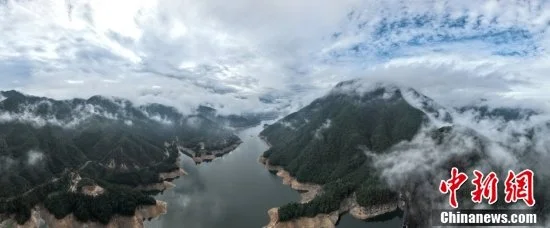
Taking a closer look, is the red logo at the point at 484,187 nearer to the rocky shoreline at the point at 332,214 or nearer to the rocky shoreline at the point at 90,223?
the rocky shoreline at the point at 332,214

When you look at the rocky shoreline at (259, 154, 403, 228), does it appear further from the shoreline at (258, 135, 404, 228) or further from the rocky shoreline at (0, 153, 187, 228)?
the rocky shoreline at (0, 153, 187, 228)

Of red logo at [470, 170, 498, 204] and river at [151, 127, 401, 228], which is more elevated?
red logo at [470, 170, 498, 204]

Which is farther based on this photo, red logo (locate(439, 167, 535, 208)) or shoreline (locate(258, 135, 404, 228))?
shoreline (locate(258, 135, 404, 228))

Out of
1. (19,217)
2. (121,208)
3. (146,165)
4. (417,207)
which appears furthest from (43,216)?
(417,207)

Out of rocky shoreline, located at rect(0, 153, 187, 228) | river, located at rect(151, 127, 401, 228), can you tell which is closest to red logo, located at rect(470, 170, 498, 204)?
river, located at rect(151, 127, 401, 228)

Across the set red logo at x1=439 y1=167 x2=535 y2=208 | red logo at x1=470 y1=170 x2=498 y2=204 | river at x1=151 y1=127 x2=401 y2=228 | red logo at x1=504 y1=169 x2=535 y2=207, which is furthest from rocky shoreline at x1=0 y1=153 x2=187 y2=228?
red logo at x1=504 y1=169 x2=535 y2=207

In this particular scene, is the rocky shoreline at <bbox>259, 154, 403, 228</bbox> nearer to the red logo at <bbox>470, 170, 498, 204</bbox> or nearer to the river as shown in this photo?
the river

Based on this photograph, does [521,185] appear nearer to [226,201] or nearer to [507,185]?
[507,185]

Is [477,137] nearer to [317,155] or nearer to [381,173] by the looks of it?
[381,173]

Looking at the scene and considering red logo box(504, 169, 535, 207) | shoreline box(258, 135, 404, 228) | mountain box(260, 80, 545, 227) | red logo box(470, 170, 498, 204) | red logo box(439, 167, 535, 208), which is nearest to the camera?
red logo box(504, 169, 535, 207)

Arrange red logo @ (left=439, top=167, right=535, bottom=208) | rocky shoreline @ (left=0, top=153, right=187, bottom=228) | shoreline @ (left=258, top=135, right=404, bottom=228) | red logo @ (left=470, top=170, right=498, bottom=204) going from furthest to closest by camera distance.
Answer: shoreline @ (left=258, top=135, right=404, bottom=228)
rocky shoreline @ (left=0, top=153, right=187, bottom=228)
red logo @ (left=470, top=170, right=498, bottom=204)
red logo @ (left=439, top=167, right=535, bottom=208)
